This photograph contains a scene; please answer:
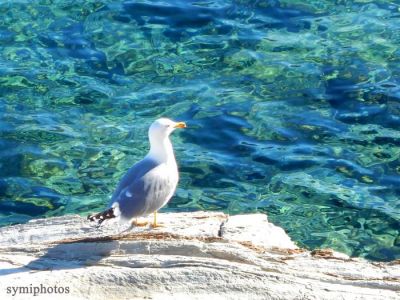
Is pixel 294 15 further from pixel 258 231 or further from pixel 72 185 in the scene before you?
pixel 258 231

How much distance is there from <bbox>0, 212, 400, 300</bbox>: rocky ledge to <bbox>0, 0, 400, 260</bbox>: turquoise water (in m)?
1.96

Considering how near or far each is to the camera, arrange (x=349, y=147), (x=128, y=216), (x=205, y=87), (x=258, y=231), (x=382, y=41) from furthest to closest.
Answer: (x=382, y=41), (x=205, y=87), (x=349, y=147), (x=258, y=231), (x=128, y=216)

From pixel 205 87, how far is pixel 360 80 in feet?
5.02

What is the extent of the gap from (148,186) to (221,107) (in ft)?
11.1

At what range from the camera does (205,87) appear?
9.43 meters

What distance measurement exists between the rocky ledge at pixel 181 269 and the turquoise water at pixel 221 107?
1964 millimetres

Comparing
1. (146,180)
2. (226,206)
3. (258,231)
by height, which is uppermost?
(146,180)

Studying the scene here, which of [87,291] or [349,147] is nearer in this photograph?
[87,291]

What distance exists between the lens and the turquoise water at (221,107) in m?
7.92

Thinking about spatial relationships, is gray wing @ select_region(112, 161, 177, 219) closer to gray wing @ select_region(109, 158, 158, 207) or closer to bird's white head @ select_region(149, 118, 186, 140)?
gray wing @ select_region(109, 158, 158, 207)

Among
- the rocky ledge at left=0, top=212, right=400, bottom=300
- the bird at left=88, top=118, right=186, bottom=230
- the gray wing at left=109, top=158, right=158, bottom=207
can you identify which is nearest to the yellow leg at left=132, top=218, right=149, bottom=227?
the bird at left=88, top=118, right=186, bottom=230

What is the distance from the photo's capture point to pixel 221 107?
9.11 metres

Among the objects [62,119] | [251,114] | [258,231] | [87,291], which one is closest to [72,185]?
[62,119]

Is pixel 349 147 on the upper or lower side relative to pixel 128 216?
lower
